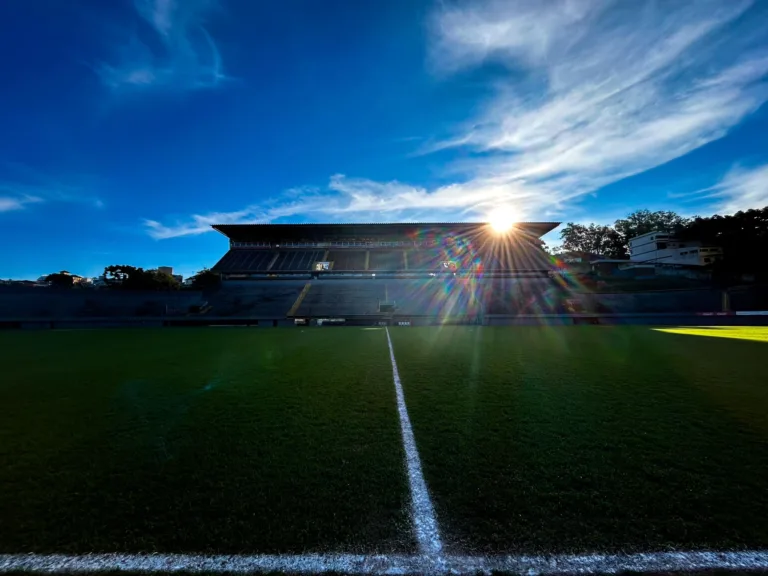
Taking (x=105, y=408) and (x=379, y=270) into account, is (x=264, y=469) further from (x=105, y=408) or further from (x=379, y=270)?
(x=379, y=270)

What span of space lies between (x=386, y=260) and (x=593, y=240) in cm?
5477

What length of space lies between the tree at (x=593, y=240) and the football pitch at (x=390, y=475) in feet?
260

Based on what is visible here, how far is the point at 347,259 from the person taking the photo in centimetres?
4356

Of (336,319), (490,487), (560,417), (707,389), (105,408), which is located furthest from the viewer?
(336,319)

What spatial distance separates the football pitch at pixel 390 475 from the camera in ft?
5.95

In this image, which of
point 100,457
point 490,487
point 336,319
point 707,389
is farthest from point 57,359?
point 336,319

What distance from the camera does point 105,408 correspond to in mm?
4414

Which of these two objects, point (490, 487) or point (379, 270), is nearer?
point (490, 487)

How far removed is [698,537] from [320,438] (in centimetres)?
268

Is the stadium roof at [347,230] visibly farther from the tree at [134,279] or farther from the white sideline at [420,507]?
the white sideline at [420,507]

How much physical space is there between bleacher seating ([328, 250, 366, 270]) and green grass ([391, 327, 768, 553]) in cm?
3673

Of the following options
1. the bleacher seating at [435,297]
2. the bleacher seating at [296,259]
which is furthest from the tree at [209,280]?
the bleacher seating at [435,297]

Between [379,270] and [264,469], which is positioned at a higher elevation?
[379,270]

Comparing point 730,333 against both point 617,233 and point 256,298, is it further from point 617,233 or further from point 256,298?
point 617,233
